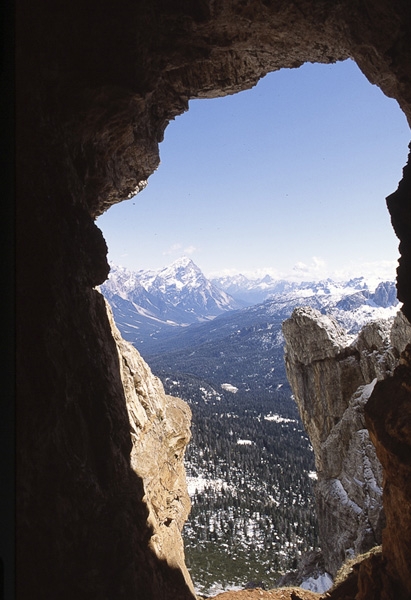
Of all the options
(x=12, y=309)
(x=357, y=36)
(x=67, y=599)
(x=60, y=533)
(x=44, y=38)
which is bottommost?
(x=67, y=599)

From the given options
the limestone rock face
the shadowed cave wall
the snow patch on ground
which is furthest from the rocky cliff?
the shadowed cave wall

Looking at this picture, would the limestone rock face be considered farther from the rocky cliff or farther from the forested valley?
the forested valley

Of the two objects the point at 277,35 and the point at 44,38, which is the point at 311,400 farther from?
the point at 44,38

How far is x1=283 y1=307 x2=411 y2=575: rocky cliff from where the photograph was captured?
27.5 metres

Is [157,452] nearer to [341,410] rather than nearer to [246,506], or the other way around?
[341,410]

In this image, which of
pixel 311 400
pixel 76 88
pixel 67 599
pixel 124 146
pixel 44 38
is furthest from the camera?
pixel 311 400

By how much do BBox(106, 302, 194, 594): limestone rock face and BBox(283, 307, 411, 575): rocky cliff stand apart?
1413 centimetres

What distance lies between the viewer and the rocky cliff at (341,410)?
27484mm

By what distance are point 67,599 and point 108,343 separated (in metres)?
7.80

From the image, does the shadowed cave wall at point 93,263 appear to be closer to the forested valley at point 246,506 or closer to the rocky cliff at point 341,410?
the rocky cliff at point 341,410

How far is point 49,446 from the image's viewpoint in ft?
31.9

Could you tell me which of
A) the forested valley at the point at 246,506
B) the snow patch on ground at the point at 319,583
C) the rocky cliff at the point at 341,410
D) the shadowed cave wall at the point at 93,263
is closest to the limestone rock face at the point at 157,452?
the shadowed cave wall at the point at 93,263

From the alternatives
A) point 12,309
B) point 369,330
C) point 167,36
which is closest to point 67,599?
point 12,309

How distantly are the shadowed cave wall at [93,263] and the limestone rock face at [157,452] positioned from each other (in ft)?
4.78
